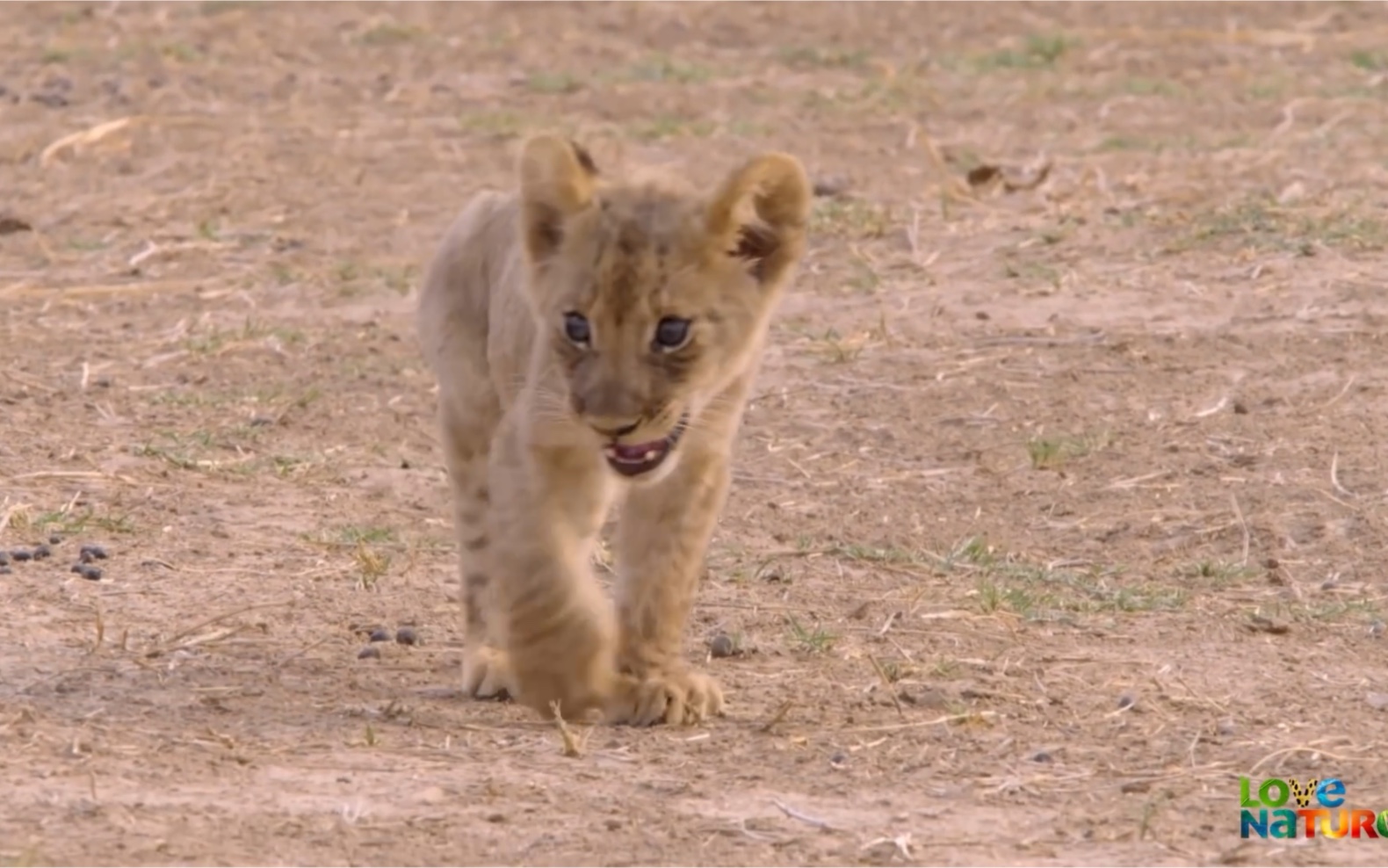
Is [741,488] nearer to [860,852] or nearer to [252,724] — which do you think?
[252,724]

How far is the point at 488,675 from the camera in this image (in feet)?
20.9

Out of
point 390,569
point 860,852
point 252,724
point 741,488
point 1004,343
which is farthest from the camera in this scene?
point 1004,343

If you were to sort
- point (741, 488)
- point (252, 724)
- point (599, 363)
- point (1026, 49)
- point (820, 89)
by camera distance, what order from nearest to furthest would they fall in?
point (599, 363)
point (252, 724)
point (741, 488)
point (820, 89)
point (1026, 49)

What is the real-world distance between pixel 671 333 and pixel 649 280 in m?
0.12

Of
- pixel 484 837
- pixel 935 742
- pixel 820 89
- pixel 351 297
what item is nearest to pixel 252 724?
pixel 484 837

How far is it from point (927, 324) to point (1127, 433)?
154 cm

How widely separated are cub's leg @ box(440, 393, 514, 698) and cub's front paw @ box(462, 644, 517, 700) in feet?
0.07

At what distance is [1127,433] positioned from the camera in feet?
29.3

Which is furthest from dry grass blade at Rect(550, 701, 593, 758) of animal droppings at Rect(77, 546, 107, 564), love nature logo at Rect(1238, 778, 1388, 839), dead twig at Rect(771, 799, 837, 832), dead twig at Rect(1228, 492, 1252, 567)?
dead twig at Rect(1228, 492, 1252, 567)

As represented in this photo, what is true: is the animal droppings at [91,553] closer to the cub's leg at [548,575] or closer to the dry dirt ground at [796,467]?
the dry dirt ground at [796,467]

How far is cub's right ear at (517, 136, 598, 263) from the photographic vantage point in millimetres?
5781

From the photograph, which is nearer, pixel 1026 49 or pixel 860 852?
pixel 860 852

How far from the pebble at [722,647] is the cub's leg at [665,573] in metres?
0.68

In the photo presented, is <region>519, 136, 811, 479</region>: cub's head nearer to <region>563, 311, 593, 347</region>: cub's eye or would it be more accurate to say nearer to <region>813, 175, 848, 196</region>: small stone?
<region>563, 311, 593, 347</region>: cub's eye
